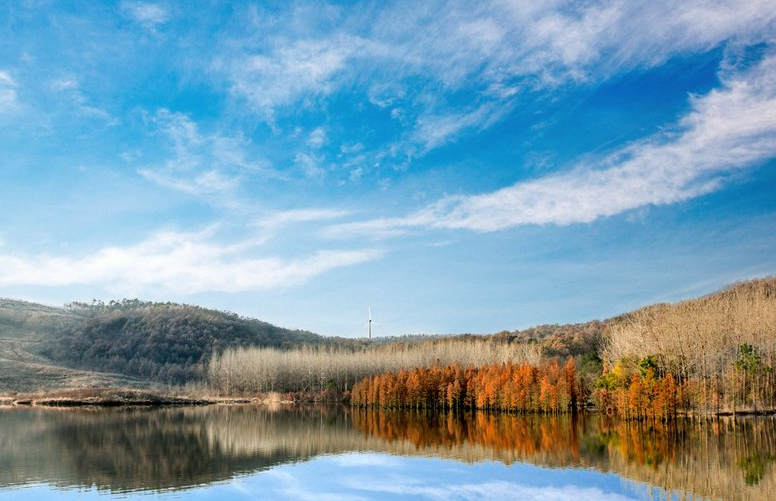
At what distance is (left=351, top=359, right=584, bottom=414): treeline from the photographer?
82.1 m

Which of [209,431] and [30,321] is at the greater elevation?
[30,321]

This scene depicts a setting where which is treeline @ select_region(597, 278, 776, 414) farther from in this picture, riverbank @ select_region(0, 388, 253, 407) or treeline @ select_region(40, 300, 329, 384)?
treeline @ select_region(40, 300, 329, 384)

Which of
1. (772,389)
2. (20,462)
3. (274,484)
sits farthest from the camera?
(772,389)

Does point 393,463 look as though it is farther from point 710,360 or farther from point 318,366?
point 318,366

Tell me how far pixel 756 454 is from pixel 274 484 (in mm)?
27626

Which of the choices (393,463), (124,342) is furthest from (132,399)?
(393,463)

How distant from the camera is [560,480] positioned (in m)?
30.2

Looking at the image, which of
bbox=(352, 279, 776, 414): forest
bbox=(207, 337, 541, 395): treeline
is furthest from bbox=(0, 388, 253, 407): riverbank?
bbox=(352, 279, 776, 414): forest

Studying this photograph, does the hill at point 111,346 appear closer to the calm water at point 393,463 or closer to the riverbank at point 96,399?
the riverbank at point 96,399

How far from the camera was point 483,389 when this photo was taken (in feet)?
301

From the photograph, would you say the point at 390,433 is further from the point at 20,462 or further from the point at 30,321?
the point at 30,321

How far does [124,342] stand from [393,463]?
160 meters

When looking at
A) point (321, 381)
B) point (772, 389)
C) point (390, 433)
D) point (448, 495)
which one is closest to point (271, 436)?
point (390, 433)

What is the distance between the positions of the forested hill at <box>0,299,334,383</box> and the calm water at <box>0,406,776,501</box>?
109 m
